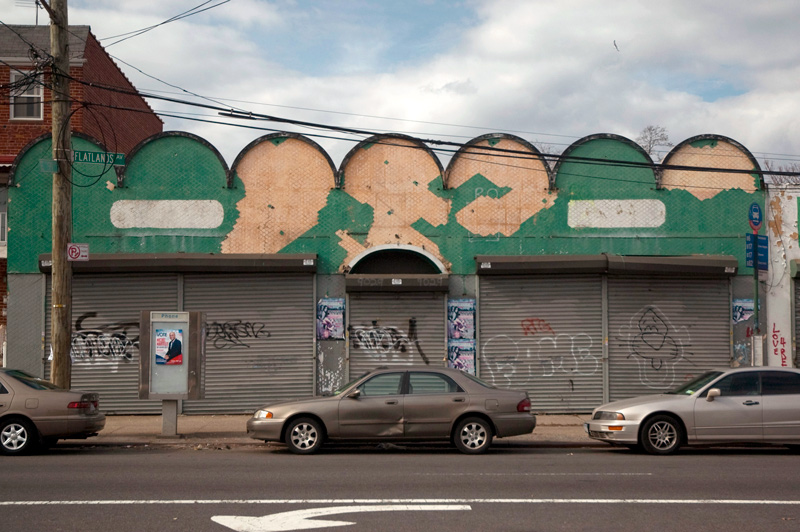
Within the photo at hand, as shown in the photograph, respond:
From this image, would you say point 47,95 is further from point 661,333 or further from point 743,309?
point 743,309

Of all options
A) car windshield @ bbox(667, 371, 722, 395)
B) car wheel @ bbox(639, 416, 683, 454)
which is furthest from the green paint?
car wheel @ bbox(639, 416, 683, 454)

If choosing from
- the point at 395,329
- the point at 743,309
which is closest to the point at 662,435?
the point at 743,309

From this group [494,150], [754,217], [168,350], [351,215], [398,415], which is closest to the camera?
[398,415]

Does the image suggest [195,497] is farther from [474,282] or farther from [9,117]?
[9,117]

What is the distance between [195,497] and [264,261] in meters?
9.35

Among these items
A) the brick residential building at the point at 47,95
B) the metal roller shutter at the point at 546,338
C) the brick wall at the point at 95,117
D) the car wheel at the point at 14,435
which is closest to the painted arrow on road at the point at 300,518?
the car wheel at the point at 14,435

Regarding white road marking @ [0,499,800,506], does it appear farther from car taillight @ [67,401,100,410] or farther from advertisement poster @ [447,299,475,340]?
advertisement poster @ [447,299,475,340]

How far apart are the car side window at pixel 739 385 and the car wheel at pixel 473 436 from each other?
3.70 m

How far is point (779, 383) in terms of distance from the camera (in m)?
12.8

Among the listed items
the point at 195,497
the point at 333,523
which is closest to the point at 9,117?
the point at 195,497

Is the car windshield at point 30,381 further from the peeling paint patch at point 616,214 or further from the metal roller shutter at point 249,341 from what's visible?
the peeling paint patch at point 616,214

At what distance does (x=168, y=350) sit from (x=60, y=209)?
10.5 feet

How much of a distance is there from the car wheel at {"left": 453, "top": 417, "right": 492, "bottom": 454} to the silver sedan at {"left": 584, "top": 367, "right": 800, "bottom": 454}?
1832 mm

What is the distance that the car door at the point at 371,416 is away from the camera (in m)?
12.5
